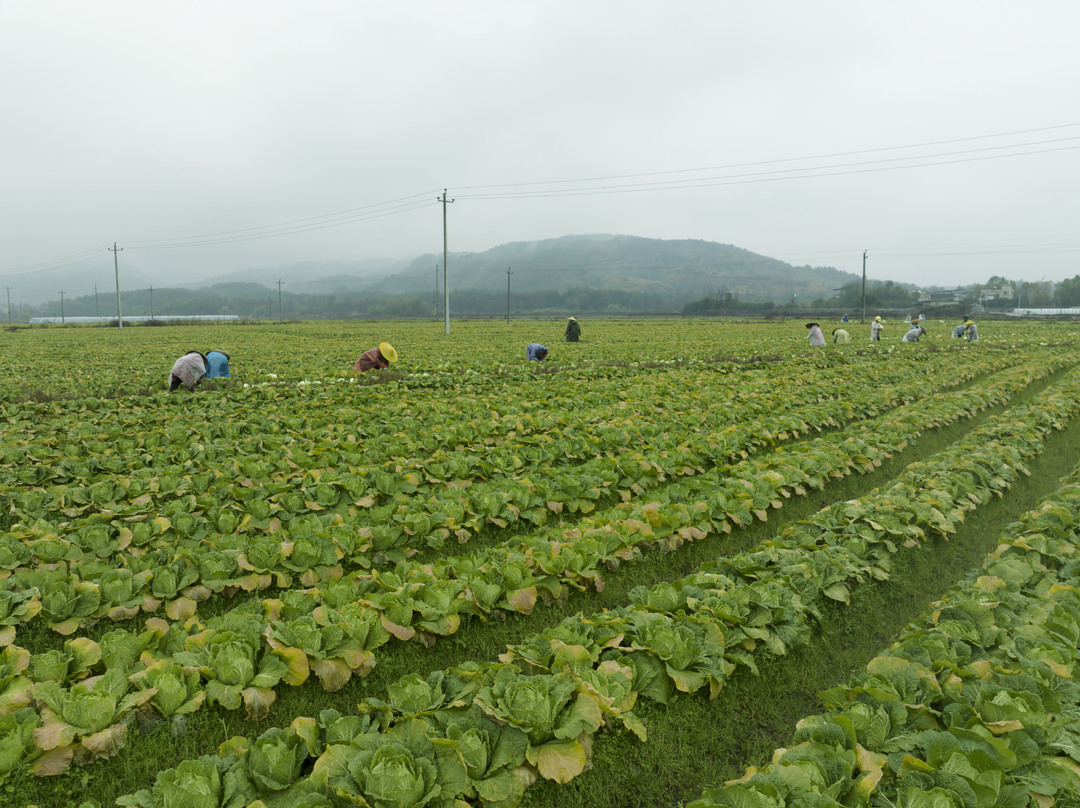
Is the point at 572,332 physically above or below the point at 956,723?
above

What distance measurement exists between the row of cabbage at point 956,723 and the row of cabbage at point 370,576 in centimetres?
240

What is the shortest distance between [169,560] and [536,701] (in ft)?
13.7

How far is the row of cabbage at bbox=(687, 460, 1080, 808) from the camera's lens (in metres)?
2.74

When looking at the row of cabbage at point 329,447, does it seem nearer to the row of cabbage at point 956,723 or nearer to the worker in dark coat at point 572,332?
the row of cabbage at point 956,723

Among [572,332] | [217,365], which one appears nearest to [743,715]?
[217,365]

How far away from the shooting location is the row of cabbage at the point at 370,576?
452cm

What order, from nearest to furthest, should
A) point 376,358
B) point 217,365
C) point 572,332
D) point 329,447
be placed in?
point 329,447, point 217,365, point 376,358, point 572,332

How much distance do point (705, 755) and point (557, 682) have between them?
1.16 m

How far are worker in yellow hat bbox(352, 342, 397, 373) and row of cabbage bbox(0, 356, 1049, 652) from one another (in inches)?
496

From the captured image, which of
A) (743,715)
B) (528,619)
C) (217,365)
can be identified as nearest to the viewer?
(743,715)

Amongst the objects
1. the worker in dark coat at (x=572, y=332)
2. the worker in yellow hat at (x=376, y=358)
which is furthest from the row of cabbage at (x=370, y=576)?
the worker in dark coat at (x=572, y=332)

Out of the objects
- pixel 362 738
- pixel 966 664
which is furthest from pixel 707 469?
pixel 362 738

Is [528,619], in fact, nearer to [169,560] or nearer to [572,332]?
[169,560]

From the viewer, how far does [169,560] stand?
17.9 ft
